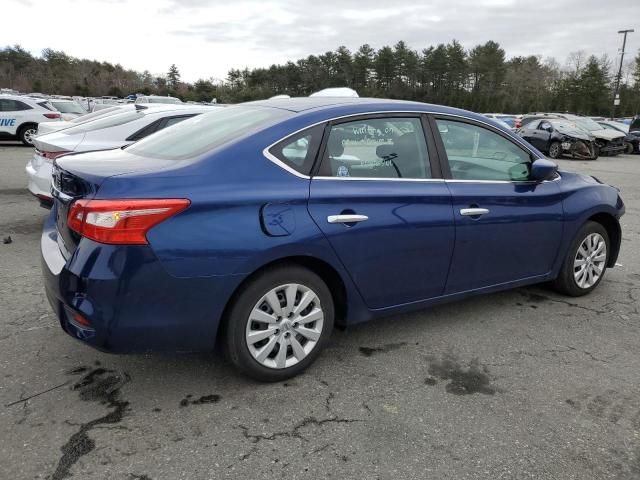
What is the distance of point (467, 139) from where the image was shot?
3.88 metres

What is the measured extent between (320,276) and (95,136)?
4.37 m

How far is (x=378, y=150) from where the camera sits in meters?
3.44

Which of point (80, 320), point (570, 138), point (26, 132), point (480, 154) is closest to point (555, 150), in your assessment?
→ point (570, 138)

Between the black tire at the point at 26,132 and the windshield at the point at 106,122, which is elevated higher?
the windshield at the point at 106,122

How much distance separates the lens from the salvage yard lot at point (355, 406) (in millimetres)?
2455

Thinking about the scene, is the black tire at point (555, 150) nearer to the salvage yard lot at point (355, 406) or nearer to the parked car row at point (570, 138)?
the parked car row at point (570, 138)

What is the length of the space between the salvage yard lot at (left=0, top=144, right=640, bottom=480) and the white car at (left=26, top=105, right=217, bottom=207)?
216 centimetres

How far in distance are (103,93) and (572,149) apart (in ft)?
206

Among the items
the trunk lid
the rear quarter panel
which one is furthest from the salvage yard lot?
the trunk lid

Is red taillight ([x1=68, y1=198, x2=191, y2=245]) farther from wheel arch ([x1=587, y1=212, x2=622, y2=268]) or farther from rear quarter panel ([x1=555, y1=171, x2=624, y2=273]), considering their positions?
wheel arch ([x1=587, y1=212, x2=622, y2=268])

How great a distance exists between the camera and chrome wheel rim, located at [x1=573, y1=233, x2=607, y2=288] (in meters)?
4.60

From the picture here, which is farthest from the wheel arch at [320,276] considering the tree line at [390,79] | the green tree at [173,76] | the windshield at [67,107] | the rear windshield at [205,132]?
the green tree at [173,76]

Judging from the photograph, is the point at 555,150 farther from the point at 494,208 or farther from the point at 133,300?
the point at 133,300

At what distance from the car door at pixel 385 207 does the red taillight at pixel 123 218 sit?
824 millimetres
